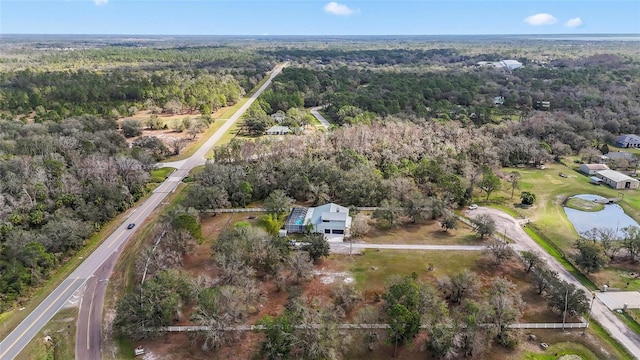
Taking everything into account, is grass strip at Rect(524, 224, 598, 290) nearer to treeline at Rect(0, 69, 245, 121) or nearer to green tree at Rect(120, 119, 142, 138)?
green tree at Rect(120, 119, 142, 138)

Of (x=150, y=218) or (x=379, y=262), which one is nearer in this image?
(x=379, y=262)

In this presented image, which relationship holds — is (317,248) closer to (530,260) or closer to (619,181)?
(530,260)

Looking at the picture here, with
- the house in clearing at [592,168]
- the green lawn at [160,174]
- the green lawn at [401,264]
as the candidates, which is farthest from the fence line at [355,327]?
the house in clearing at [592,168]

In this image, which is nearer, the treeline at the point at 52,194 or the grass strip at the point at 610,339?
the grass strip at the point at 610,339

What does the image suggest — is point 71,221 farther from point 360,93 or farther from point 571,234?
point 360,93

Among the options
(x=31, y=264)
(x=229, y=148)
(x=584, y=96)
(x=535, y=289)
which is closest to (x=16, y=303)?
(x=31, y=264)

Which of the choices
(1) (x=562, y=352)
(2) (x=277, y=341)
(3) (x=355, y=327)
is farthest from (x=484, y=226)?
(2) (x=277, y=341)

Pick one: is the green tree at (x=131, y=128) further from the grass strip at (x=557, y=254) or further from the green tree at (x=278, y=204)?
the grass strip at (x=557, y=254)
